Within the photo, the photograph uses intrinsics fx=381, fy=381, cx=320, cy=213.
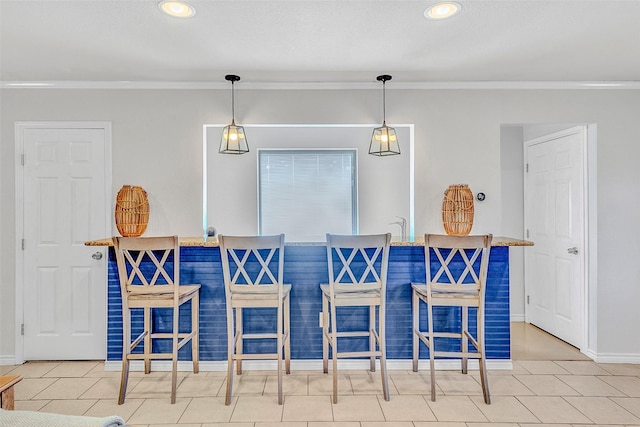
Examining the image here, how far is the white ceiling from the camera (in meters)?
2.18

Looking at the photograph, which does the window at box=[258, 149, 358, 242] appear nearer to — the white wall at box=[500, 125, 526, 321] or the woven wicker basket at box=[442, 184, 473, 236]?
the woven wicker basket at box=[442, 184, 473, 236]

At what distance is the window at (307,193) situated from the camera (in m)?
4.56

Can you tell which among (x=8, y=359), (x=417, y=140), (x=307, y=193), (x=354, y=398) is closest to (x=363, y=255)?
(x=354, y=398)

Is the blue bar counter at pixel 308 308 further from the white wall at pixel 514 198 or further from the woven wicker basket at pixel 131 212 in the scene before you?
the white wall at pixel 514 198

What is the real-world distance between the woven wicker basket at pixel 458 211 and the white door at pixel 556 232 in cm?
120

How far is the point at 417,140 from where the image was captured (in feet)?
A: 11.4

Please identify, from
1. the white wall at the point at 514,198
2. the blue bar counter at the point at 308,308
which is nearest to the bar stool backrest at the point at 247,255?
the blue bar counter at the point at 308,308

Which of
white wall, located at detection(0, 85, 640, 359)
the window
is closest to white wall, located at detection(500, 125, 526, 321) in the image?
white wall, located at detection(0, 85, 640, 359)

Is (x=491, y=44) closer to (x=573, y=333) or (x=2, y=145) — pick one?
(x=573, y=333)

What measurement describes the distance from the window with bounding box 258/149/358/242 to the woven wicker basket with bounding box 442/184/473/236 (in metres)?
1.50

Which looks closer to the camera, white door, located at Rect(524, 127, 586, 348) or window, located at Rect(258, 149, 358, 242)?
white door, located at Rect(524, 127, 586, 348)

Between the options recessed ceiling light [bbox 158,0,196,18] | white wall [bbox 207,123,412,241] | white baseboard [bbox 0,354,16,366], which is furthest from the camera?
white wall [bbox 207,123,412,241]

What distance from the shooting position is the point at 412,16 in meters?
2.26

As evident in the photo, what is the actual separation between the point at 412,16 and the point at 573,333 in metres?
3.29
